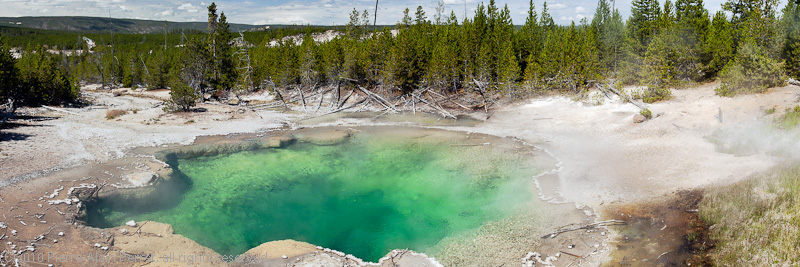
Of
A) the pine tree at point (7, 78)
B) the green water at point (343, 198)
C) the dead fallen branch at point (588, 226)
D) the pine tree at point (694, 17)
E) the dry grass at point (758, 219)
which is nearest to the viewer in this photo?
the dry grass at point (758, 219)

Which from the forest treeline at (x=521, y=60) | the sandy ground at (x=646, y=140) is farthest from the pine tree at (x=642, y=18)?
the sandy ground at (x=646, y=140)

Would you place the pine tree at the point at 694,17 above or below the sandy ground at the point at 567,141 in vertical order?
above

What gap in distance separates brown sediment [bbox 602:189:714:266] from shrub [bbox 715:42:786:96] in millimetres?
13825

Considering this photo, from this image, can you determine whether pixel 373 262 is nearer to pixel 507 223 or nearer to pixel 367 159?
pixel 507 223

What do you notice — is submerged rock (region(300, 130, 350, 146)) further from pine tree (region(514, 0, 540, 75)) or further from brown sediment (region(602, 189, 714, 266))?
pine tree (region(514, 0, 540, 75))

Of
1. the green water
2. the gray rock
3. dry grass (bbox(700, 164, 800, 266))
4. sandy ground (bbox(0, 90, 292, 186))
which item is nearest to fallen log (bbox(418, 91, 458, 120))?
the green water

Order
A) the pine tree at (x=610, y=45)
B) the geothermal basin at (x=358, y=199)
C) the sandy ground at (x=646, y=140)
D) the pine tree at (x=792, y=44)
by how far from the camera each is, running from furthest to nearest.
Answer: the pine tree at (x=610, y=45), the pine tree at (x=792, y=44), the sandy ground at (x=646, y=140), the geothermal basin at (x=358, y=199)

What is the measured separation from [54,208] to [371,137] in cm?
1535

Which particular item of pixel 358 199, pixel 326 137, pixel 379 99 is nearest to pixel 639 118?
pixel 358 199

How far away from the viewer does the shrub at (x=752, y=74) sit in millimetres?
21734

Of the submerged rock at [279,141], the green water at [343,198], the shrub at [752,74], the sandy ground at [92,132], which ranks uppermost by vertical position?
the shrub at [752,74]

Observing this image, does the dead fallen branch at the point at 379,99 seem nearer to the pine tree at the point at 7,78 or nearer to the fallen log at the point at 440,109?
the fallen log at the point at 440,109

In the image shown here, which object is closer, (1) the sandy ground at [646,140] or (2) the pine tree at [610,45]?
(1) the sandy ground at [646,140]

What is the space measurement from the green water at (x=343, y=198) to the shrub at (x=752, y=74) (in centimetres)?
1403
